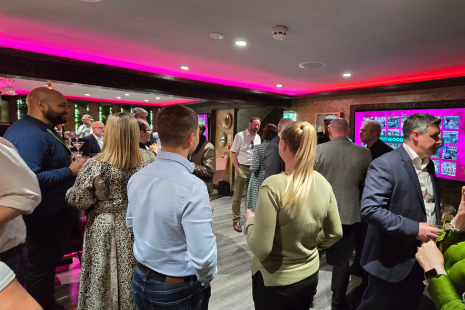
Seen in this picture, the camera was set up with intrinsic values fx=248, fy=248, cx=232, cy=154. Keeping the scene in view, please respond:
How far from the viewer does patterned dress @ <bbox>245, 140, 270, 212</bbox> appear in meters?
3.33

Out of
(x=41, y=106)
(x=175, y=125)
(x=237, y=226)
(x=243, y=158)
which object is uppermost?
(x=41, y=106)

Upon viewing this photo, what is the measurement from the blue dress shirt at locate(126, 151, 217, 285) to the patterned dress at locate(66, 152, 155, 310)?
46 cm

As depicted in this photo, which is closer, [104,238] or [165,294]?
[165,294]

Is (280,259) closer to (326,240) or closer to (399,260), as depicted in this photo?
(326,240)

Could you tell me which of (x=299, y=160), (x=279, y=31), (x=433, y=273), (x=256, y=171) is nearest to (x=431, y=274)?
(x=433, y=273)

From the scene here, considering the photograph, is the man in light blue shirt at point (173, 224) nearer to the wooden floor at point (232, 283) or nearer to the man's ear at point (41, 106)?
the man's ear at point (41, 106)

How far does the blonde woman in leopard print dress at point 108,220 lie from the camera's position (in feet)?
5.10

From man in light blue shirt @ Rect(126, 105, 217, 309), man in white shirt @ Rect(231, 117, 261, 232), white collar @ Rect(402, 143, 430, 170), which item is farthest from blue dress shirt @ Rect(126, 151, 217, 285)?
man in white shirt @ Rect(231, 117, 261, 232)

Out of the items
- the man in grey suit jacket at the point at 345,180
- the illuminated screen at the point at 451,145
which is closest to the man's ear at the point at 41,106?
the man in grey suit jacket at the point at 345,180

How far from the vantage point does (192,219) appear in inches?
42.6

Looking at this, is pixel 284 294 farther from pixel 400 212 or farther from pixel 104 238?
pixel 104 238

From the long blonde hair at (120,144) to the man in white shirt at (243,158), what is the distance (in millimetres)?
2789

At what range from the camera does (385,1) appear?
179cm

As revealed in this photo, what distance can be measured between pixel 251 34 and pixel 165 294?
2.35 meters
